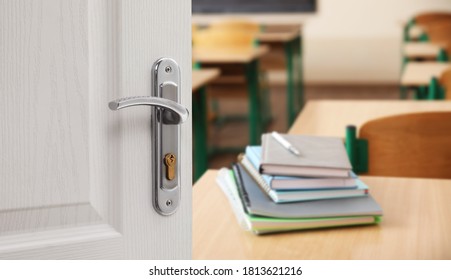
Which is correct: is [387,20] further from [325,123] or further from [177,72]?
[177,72]

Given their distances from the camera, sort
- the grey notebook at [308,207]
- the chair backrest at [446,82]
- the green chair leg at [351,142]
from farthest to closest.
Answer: the chair backrest at [446,82] < the green chair leg at [351,142] < the grey notebook at [308,207]

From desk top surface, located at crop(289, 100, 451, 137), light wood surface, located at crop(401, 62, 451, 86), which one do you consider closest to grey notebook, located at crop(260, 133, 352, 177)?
desk top surface, located at crop(289, 100, 451, 137)

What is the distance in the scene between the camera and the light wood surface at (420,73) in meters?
3.74

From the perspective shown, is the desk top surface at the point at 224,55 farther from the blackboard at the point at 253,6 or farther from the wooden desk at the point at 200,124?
the blackboard at the point at 253,6

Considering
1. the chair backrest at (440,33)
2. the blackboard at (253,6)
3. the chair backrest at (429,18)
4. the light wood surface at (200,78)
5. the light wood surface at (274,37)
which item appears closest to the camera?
the light wood surface at (200,78)

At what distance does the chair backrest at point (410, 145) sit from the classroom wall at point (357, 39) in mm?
7545

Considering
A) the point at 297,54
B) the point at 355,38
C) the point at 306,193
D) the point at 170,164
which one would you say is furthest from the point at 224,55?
the point at 170,164

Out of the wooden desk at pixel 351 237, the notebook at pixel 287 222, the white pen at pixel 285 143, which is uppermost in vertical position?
the white pen at pixel 285 143

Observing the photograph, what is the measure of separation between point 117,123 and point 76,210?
122mm

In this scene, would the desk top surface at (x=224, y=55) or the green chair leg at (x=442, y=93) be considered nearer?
the green chair leg at (x=442, y=93)

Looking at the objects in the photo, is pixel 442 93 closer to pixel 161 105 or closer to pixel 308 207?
pixel 308 207

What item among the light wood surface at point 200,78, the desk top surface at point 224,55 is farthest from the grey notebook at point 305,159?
the desk top surface at point 224,55

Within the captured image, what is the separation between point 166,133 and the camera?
3.37 ft
